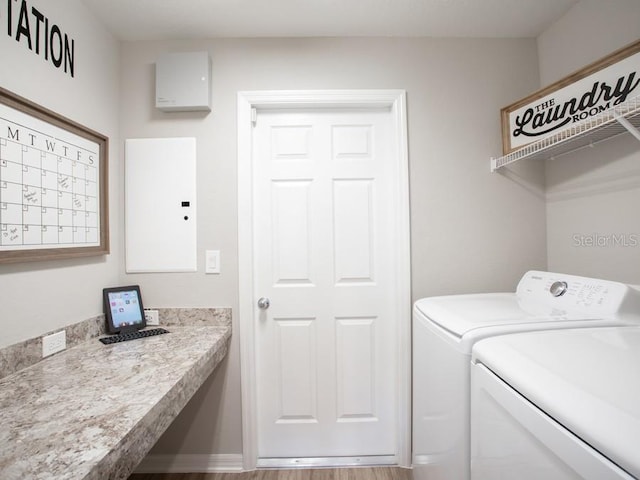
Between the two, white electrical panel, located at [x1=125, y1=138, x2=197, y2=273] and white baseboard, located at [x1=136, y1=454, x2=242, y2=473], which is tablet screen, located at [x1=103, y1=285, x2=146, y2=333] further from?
white baseboard, located at [x1=136, y1=454, x2=242, y2=473]

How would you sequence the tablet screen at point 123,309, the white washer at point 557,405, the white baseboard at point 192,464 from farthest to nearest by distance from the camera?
the white baseboard at point 192,464 < the tablet screen at point 123,309 < the white washer at point 557,405

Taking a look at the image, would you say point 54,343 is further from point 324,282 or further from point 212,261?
point 324,282

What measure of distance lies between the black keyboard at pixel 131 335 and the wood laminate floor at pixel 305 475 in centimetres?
82

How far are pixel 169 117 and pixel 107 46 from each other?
0.47m

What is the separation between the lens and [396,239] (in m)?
1.61

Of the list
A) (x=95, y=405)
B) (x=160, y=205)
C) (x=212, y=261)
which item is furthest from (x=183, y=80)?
(x=95, y=405)

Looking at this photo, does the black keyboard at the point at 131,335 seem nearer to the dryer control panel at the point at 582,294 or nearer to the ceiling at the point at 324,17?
the ceiling at the point at 324,17

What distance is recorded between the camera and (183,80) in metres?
1.54

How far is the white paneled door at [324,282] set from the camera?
1.63 m

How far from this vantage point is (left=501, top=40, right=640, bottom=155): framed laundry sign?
1.06 m

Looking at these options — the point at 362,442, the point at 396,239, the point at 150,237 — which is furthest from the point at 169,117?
the point at 362,442

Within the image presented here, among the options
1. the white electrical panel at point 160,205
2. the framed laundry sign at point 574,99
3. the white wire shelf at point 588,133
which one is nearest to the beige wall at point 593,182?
the white wire shelf at point 588,133

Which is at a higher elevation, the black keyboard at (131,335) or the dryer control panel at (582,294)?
the dryer control panel at (582,294)

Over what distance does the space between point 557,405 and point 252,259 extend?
1.37m
